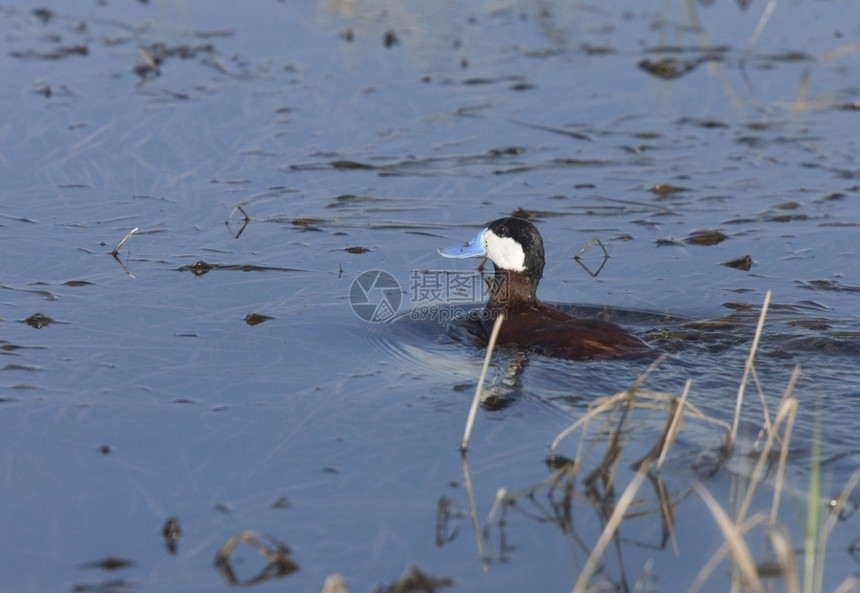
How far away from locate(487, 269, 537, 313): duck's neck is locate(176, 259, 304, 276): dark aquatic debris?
137cm

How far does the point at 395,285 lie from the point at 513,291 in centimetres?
80

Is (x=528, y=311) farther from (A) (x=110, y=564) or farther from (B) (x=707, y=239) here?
(A) (x=110, y=564)

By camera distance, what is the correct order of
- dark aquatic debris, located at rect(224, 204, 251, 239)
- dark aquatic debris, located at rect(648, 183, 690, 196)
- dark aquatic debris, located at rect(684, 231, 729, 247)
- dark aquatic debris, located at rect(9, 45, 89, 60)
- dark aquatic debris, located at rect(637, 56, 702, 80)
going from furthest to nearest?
dark aquatic debris, located at rect(637, 56, 702, 80) < dark aquatic debris, located at rect(9, 45, 89, 60) < dark aquatic debris, located at rect(648, 183, 690, 196) < dark aquatic debris, located at rect(684, 231, 729, 247) < dark aquatic debris, located at rect(224, 204, 251, 239)

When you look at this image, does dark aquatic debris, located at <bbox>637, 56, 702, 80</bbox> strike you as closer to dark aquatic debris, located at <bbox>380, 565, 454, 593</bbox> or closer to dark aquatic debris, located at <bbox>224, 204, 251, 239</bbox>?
dark aquatic debris, located at <bbox>224, 204, 251, 239</bbox>

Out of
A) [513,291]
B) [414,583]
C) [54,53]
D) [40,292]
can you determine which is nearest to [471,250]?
[513,291]

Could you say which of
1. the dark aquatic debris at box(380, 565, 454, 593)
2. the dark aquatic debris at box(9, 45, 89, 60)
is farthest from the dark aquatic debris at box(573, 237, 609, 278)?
the dark aquatic debris at box(9, 45, 89, 60)

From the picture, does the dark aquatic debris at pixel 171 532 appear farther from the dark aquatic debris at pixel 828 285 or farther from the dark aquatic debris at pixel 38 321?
the dark aquatic debris at pixel 828 285

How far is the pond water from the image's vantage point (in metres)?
3.75

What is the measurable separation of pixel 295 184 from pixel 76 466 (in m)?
4.40

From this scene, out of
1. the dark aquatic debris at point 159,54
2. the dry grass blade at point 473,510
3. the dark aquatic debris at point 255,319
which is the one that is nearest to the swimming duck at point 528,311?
the dark aquatic debris at point 255,319

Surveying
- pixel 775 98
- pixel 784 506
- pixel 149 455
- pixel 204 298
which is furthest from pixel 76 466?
pixel 775 98

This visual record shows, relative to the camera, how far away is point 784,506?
153 inches

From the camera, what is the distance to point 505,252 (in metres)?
6.63

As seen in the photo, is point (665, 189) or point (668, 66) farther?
point (668, 66)
